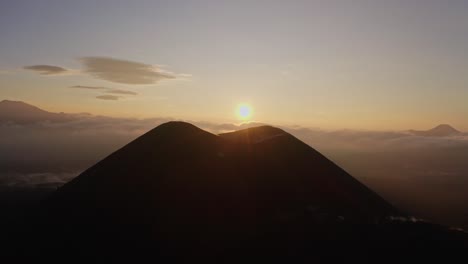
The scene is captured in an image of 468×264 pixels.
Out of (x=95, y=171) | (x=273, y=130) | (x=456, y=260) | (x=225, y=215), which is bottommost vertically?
(x=456, y=260)

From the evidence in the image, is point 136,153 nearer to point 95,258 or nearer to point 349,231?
point 95,258

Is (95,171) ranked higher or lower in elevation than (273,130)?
lower

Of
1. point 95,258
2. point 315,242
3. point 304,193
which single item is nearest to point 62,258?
point 95,258

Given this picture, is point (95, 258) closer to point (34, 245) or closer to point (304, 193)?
point (34, 245)

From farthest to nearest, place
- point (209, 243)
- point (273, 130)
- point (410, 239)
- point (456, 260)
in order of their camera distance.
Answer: point (273, 130)
point (410, 239)
point (456, 260)
point (209, 243)

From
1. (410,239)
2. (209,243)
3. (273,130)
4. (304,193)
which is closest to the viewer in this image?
(209,243)

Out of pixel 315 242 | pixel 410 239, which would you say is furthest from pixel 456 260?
pixel 315 242

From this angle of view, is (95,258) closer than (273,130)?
Yes
